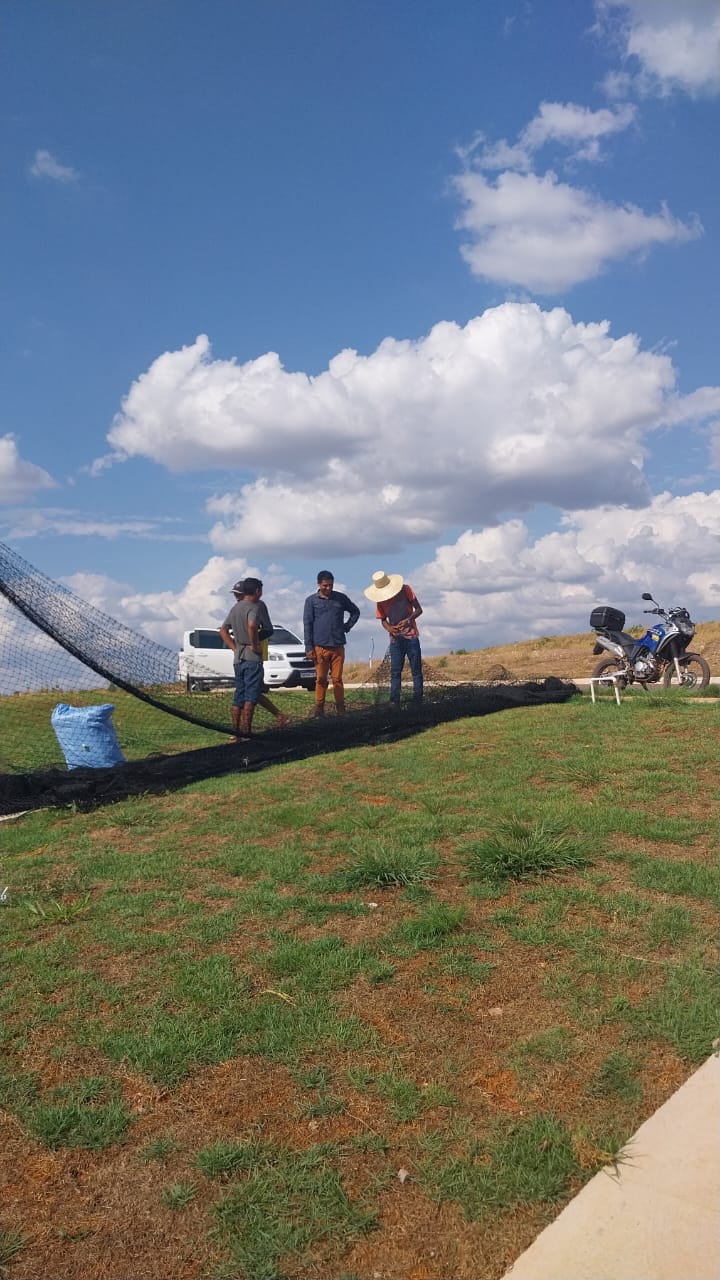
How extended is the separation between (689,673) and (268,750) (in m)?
6.58

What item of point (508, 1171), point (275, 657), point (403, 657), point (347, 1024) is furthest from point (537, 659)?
point (508, 1171)

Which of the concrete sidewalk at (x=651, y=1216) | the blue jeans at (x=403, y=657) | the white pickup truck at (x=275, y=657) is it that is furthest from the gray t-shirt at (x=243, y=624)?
the white pickup truck at (x=275, y=657)

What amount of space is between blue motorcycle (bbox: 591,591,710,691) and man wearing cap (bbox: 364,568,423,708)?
2.90m

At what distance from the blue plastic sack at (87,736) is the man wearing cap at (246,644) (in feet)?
4.02

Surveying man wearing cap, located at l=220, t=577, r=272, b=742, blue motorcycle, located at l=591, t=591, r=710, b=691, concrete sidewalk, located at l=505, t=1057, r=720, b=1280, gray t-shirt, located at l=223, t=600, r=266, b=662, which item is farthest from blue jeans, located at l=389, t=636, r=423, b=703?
concrete sidewalk, located at l=505, t=1057, r=720, b=1280

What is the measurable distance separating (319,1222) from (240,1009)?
117 centimetres

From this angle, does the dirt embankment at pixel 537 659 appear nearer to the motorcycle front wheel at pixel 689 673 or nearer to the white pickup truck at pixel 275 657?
the white pickup truck at pixel 275 657

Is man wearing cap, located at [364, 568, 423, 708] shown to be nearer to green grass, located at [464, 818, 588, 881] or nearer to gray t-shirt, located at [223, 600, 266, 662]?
gray t-shirt, located at [223, 600, 266, 662]

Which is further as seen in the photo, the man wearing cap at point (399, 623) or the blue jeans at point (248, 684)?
the man wearing cap at point (399, 623)

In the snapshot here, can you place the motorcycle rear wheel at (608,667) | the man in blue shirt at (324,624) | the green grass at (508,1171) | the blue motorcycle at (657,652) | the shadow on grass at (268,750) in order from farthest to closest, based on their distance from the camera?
the motorcycle rear wheel at (608,667) < the blue motorcycle at (657,652) < the man in blue shirt at (324,624) < the shadow on grass at (268,750) < the green grass at (508,1171)

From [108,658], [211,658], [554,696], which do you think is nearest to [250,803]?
[108,658]

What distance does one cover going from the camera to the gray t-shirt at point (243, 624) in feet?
32.3

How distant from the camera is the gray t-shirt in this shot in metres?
9.84

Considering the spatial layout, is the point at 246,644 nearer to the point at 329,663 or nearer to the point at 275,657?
the point at 329,663
